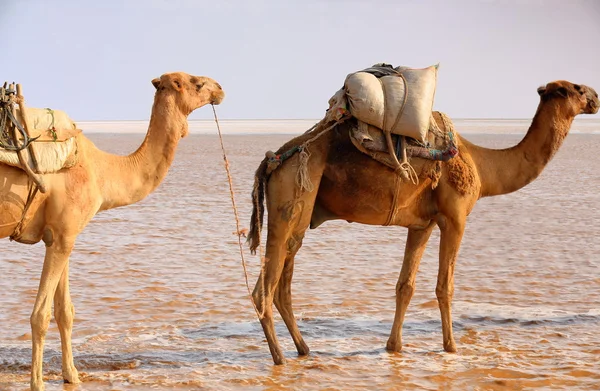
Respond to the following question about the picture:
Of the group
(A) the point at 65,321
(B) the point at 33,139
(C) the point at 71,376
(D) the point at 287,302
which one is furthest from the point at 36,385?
(D) the point at 287,302

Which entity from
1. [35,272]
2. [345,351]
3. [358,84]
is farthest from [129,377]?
[35,272]

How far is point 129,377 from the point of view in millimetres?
7188

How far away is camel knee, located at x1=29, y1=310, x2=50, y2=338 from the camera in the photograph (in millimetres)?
6523

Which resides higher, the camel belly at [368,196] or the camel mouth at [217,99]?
the camel mouth at [217,99]

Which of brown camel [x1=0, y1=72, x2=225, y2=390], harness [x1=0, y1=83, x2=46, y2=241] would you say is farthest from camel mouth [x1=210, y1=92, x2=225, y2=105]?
harness [x1=0, y1=83, x2=46, y2=241]

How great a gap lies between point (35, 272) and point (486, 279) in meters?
5.73

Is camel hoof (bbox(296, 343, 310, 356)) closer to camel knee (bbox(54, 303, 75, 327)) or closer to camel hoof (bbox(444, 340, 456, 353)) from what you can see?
camel hoof (bbox(444, 340, 456, 353))

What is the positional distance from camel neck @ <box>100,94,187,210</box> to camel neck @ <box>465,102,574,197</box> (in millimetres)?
2910

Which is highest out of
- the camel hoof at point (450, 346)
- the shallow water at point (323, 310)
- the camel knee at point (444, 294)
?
the camel knee at point (444, 294)

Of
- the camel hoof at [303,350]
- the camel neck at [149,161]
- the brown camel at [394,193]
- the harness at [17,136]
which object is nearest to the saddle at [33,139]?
the harness at [17,136]

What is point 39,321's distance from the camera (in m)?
6.53

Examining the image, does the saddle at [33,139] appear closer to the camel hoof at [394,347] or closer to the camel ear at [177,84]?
the camel ear at [177,84]

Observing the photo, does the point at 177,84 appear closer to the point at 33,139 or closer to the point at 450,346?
the point at 33,139

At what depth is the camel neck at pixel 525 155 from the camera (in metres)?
8.27
